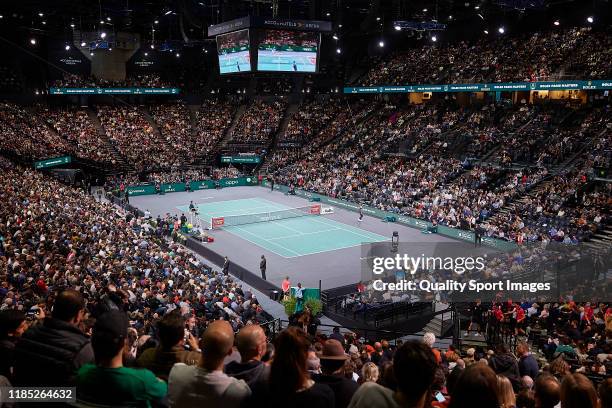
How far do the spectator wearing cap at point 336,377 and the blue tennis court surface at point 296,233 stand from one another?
25095 mm

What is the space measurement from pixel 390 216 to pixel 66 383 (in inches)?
1402

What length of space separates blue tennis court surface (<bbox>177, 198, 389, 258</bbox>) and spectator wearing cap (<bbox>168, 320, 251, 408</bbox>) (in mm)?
25579

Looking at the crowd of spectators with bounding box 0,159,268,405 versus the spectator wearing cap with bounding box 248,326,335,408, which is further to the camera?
the crowd of spectators with bounding box 0,159,268,405

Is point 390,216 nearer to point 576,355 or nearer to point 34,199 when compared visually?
point 34,199

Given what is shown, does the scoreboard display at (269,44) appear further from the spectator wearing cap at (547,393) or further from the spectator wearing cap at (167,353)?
the spectator wearing cap at (547,393)

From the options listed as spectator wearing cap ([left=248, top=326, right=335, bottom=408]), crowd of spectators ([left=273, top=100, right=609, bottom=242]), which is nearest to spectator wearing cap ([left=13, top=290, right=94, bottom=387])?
spectator wearing cap ([left=248, top=326, right=335, bottom=408])

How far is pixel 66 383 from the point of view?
4023mm

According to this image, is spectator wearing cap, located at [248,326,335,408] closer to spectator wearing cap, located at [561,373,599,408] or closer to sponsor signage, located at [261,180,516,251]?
spectator wearing cap, located at [561,373,599,408]

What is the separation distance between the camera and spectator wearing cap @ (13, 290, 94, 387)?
4094 mm

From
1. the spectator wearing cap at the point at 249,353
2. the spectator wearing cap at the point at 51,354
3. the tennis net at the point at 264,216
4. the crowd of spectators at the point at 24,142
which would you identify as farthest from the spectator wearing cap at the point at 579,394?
the crowd of spectators at the point at 24,142

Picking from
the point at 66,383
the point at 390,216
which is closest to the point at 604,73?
the point at 390,216

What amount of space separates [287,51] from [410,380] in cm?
4017

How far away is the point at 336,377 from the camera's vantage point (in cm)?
412

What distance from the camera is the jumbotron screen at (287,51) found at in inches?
1588
